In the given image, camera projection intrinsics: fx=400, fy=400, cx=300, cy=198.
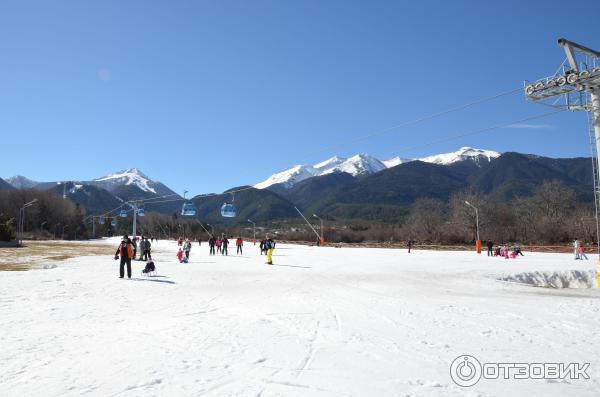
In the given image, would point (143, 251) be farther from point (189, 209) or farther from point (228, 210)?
point (189, 209)

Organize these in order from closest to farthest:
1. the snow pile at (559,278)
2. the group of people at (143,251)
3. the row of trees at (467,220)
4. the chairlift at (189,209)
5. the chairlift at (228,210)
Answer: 1. the group of people at (143,251)
2. the snow pile at (559,278)
3. the chairlift at (228,210)
4. the chairlift at (189,209)
5. the row of trees at (467,220)

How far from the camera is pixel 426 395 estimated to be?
5.18m

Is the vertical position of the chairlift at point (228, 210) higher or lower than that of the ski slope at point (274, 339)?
higher

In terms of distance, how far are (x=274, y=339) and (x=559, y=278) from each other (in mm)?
21740

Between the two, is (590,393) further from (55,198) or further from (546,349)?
(55,198)

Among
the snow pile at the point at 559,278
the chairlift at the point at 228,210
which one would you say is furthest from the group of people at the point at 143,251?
the snow pile at the point at 559,278

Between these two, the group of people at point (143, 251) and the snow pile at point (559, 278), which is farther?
the snow pile at point (559, 278)

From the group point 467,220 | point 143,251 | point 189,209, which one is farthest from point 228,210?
point 467,220

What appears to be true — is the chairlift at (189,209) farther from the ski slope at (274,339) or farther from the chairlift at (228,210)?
the ski slope at (274,339)

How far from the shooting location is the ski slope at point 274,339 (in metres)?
5.41

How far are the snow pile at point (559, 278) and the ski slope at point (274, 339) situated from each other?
7.85 meters

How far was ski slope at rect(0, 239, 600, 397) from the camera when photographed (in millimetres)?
5410

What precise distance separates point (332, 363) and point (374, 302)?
653 cm

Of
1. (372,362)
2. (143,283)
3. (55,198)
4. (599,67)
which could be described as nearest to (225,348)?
(372,362)
